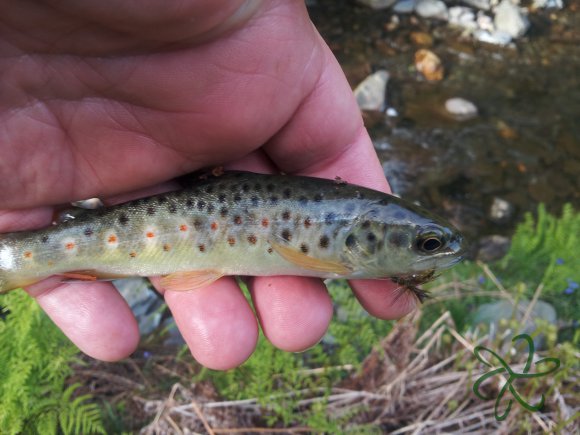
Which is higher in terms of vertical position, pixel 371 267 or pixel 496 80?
pixel 371 267

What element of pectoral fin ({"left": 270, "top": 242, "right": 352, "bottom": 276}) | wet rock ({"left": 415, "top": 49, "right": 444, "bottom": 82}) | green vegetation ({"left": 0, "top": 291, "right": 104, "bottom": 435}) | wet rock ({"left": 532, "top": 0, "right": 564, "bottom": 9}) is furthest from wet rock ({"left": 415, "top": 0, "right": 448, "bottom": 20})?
green vegetation ({"left": 0, "top": 291, "right": 104, "bottom": 435})

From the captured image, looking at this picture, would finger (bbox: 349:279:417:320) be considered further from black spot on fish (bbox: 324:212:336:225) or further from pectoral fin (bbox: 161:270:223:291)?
pectoral fin (bbox: 161:270:223:291)

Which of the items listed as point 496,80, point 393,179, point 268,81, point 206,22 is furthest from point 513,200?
point 206,22

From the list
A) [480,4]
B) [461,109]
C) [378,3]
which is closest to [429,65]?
[461,109]

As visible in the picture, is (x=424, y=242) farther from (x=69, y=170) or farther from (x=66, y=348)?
(x=66, y=348)

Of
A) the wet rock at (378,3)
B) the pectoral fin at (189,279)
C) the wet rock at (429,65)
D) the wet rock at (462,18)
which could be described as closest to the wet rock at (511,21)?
the wet rock at (462,18)

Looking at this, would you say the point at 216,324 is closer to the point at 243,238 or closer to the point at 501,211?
the point at 243,238
